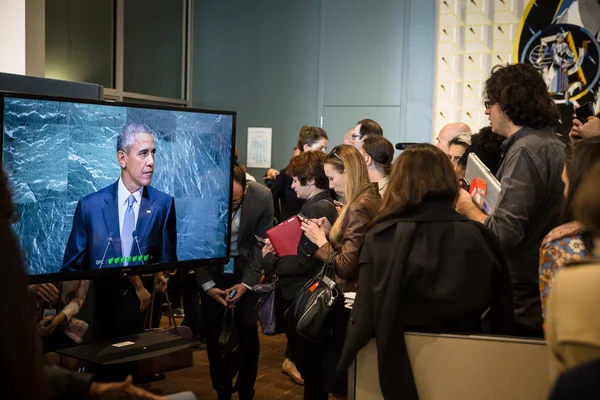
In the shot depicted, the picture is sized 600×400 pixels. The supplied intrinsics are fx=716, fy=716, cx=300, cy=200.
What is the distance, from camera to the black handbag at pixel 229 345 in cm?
425

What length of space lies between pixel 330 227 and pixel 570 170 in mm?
1823

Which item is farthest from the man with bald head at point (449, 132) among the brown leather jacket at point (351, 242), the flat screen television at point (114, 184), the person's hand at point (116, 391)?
the person's hand at point (116, 391)

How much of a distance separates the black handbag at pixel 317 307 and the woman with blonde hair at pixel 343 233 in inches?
1.7

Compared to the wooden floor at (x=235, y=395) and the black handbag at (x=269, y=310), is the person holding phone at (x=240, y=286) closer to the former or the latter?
the black handbag at (x=269, y=310)

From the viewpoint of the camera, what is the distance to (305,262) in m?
4.04

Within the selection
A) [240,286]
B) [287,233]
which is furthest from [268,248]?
[240,286]

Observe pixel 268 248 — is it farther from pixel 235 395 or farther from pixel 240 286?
pixel 235 395

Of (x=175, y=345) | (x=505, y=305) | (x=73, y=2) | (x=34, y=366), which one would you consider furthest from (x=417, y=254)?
(x=73, y=2)

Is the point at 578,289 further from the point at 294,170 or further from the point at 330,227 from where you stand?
the point at 294,170

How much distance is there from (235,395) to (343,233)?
1893mm

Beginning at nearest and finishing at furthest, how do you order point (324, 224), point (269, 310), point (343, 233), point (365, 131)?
point (343, 233) < point (324, 224) < point (269, 310) < point (365, 131)

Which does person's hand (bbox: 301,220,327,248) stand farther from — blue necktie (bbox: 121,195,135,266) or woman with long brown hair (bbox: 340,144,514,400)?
blue necktie (bbox: 121,195,135,266)

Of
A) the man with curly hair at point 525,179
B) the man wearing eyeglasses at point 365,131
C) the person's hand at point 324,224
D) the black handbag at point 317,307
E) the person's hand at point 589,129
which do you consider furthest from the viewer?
the man wearing eyeglasses at point 365,131

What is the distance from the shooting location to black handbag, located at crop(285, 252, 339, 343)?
3590 mm
